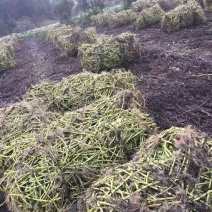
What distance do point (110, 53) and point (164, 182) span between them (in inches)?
259

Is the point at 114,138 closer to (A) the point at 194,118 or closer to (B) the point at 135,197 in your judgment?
(B) the point at 135,197

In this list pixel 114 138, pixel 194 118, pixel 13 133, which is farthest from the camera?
pixel 194 118

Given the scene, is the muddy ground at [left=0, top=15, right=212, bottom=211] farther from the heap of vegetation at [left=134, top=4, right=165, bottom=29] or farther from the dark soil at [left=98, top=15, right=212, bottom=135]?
the heap of vegetation at [left=134, top=4, right=165, bottom=29]

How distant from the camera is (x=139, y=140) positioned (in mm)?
3367

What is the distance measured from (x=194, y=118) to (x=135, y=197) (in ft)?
9.50

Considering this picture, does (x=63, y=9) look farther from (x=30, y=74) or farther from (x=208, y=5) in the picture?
(x=30, y=74)

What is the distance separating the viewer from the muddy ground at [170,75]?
5117 mm

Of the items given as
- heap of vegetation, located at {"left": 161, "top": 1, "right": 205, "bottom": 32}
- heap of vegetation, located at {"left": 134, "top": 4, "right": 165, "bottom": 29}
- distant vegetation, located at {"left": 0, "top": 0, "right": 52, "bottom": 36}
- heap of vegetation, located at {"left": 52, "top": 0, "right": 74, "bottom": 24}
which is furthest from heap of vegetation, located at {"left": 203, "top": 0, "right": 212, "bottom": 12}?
distant vegetation, located at {"left": 0, "top": 0, "right": 52, "bottom": 36}

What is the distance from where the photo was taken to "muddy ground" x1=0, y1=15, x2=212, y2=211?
5.12 metres

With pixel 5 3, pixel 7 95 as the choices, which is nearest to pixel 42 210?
pixel 7 95

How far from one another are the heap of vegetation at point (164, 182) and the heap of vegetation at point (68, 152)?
0.52 metres

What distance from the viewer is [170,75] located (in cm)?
691

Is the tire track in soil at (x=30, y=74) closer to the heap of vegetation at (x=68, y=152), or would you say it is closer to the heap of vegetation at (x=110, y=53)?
the heap of vegetation at (x=110, y=53)

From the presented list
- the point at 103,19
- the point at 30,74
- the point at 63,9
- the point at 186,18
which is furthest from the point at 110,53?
the point at 63,9
